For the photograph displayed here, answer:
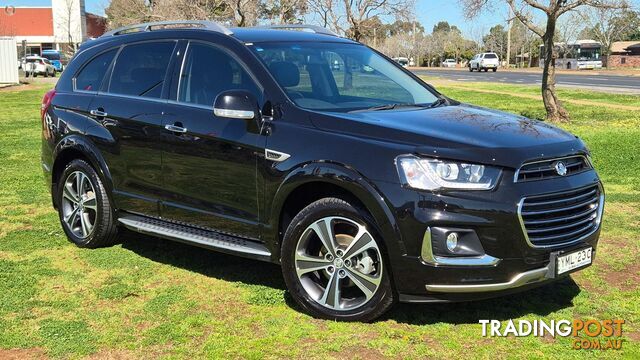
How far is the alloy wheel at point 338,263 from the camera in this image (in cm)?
414

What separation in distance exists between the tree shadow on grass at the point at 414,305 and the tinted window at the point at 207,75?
1.40 m

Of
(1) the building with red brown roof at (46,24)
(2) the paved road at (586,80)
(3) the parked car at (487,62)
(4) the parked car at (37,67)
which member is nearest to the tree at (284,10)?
(2) the paved road at (586,80)

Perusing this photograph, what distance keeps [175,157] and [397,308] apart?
198 centimetres

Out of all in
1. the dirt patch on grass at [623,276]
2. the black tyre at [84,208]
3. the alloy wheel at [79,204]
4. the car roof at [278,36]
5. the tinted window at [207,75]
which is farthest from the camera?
the alloy wheel at [79,204]

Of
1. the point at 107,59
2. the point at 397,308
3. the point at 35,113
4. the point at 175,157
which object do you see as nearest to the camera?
the point at 397,308

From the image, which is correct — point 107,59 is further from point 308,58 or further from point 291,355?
point 291,355

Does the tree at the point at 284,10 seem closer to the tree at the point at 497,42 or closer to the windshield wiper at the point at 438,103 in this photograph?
the windshield wiper at the point at 438,103

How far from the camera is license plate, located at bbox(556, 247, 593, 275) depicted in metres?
3.98

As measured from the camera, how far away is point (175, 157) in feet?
16.5

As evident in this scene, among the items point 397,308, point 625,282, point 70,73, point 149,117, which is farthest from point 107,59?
point 625,282

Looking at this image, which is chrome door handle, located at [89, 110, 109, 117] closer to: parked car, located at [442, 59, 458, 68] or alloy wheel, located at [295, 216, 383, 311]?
alloy wheel, located at [295, 216, 383, 311]

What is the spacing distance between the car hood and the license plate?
615 millimetres

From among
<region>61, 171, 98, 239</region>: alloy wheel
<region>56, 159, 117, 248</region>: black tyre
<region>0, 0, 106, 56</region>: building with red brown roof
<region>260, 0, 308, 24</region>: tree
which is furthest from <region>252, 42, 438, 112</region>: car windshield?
<region>0, 0, 106, 56</region>: building with red brown roof

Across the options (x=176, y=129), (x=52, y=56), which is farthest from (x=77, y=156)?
(x=52, y=56)
